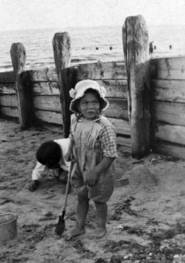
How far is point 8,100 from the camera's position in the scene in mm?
8703

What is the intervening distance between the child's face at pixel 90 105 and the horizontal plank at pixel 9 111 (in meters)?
5.66

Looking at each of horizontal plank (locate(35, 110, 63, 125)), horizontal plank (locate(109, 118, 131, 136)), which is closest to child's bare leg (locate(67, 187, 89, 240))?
horizontal plank (locate(109, 118, 131, 136))

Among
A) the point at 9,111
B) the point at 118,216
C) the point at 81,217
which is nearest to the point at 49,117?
the point at 9,111

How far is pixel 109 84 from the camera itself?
580cm

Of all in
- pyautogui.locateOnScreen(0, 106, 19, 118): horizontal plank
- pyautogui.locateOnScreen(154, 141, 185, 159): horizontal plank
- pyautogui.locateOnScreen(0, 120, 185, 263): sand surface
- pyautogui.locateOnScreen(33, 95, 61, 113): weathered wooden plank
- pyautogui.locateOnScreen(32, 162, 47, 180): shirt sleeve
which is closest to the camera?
pyautogui.locateOnScreen(0, 120, 185, 263): sand surface

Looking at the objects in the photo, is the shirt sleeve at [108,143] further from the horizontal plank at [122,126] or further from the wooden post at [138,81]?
the horizontal plank at [122,126]

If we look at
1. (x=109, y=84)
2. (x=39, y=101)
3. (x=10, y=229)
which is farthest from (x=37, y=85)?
(x=10, y=229)

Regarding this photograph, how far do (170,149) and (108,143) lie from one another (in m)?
2.29

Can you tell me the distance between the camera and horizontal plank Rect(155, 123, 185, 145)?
493 centimetres

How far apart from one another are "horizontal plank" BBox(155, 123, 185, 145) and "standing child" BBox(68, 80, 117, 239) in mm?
1987

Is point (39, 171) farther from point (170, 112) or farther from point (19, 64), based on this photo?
point (19, 64)

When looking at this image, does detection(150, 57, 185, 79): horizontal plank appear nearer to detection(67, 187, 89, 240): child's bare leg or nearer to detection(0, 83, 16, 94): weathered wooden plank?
detection(67, 187, 89, 240): child's bare leg

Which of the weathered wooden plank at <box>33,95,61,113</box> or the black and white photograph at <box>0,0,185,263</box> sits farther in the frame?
the weathered wooden plank at <box>33,95,61,113</box>

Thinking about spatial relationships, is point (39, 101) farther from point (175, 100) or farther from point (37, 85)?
point (175, 100)
